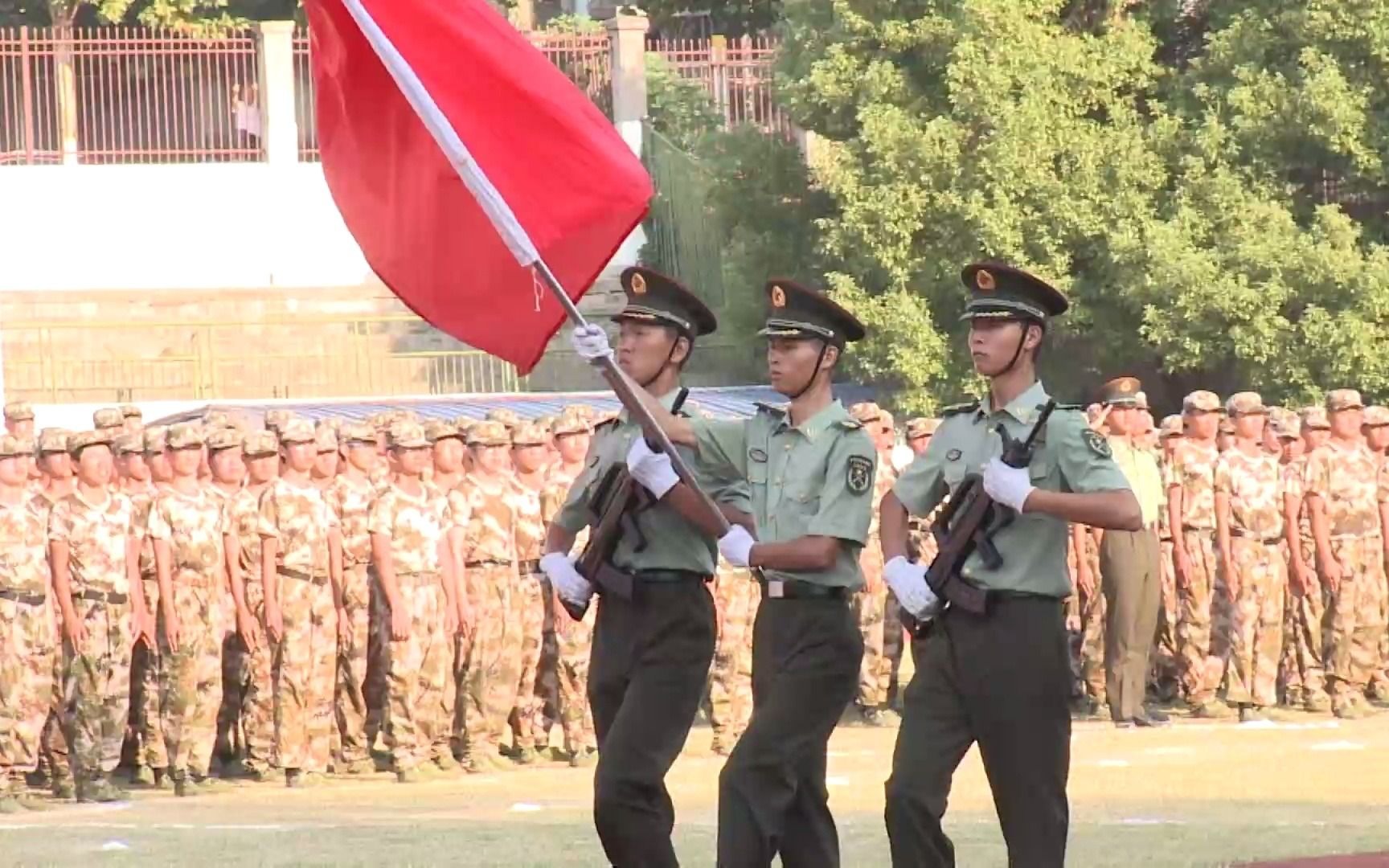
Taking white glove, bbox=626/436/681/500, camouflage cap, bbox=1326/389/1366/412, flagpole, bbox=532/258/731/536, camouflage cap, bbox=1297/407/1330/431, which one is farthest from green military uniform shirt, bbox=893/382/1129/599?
camouflage cap, bbox=1297/407/1330/431

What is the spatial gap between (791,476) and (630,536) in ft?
1.77

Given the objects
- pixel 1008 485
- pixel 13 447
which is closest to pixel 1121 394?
pixel 13 447

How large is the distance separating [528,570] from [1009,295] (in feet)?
25.5

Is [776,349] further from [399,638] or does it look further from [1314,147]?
[1314,147]

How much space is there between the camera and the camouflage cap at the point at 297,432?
1498 cm

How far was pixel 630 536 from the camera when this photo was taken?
27.7ft

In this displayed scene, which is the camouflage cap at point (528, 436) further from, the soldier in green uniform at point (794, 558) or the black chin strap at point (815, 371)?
the black chin strap at point (815, 371)

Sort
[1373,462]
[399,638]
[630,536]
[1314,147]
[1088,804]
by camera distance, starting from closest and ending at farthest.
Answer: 1. [630,536]
2. [1088,804]
3. [399,638]
4. [1373,462]
5. [1314,147]

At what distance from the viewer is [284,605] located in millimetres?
14703

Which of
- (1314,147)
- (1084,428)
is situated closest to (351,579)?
(1084,428)

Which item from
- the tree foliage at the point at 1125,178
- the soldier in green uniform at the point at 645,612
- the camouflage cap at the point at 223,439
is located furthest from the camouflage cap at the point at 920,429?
the soldier in green uniform at the point at 645,612

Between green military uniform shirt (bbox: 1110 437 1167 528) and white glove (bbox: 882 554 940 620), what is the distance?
26.0ft

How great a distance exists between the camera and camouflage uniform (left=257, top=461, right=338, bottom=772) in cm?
1465

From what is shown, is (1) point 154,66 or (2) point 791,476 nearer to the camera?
(2) point 791,476
